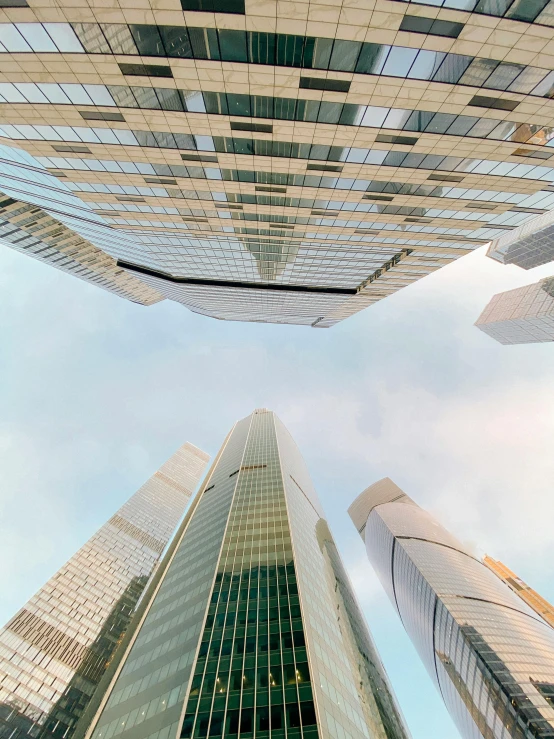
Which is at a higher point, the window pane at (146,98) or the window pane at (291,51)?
the window pane at (291,51)

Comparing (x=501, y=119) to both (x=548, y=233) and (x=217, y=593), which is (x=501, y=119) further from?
(x=548, y=233)

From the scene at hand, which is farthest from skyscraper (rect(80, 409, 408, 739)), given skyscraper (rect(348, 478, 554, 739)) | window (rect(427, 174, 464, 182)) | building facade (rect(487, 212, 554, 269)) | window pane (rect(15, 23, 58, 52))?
building facade (rect(487, 212, 554, 269))

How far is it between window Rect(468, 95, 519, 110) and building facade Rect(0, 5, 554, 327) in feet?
0.24

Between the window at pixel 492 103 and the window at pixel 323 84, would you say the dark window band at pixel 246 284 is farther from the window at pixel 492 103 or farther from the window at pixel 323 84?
the window at pixel 323 84

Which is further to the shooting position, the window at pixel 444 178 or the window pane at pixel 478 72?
the window at pixel 444 178

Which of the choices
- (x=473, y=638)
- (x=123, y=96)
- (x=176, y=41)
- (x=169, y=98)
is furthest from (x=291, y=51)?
(x=473, y=638)

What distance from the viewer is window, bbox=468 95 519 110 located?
18016mm

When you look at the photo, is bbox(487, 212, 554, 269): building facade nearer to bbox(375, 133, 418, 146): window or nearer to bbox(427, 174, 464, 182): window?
bbox(427, 174, 464, 182): window

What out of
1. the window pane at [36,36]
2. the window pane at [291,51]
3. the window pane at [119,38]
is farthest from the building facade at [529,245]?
the window pane at [36,36]

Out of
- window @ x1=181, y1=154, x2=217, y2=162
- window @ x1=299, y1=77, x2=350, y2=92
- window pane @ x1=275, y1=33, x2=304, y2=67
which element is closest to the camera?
window pane @ x1=275, y1=33, x2=304, y2=67

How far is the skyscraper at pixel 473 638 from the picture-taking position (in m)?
66.6

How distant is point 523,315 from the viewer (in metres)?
102

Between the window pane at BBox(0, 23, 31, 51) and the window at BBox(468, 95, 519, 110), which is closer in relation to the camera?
the window pane at BBox(0, 23, 31, 51)

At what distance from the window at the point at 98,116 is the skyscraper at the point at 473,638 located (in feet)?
346
